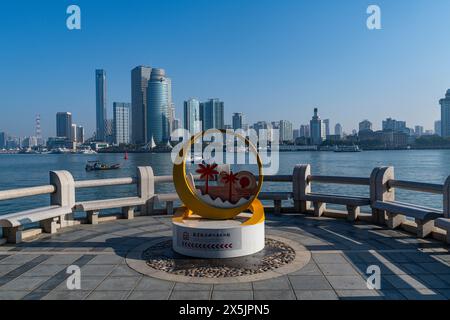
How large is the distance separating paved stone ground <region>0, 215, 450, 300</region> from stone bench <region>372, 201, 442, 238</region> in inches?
15.4

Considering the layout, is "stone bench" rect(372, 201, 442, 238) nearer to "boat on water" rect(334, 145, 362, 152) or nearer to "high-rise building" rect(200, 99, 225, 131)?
"high-rise building" rect(200, 99, 225, 131)

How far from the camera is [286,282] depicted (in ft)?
Answer: 20.0

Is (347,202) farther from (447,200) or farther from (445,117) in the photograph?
(445,117)

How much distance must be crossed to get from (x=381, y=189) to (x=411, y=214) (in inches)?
65.9

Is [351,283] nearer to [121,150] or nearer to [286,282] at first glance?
[286,282]

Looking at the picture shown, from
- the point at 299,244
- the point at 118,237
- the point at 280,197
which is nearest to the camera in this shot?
the point at 299,244

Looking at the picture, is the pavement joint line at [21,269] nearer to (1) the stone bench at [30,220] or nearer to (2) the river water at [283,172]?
(1) the stone bench at [30,220]

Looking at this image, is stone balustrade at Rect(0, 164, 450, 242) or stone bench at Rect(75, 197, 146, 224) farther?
stone bench at Rect(75, 197, 146, 224)

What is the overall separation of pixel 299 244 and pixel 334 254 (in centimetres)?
95

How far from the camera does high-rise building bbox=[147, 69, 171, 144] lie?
154 m

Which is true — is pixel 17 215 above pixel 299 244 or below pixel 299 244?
above

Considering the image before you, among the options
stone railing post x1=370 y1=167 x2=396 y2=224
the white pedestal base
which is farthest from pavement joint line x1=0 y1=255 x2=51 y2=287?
stone railing post x1=370 y1=167 x2=396 y2=224

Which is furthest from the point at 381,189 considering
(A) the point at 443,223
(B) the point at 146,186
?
(B) the point at 146,186

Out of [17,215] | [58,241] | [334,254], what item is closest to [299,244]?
[334,254]
